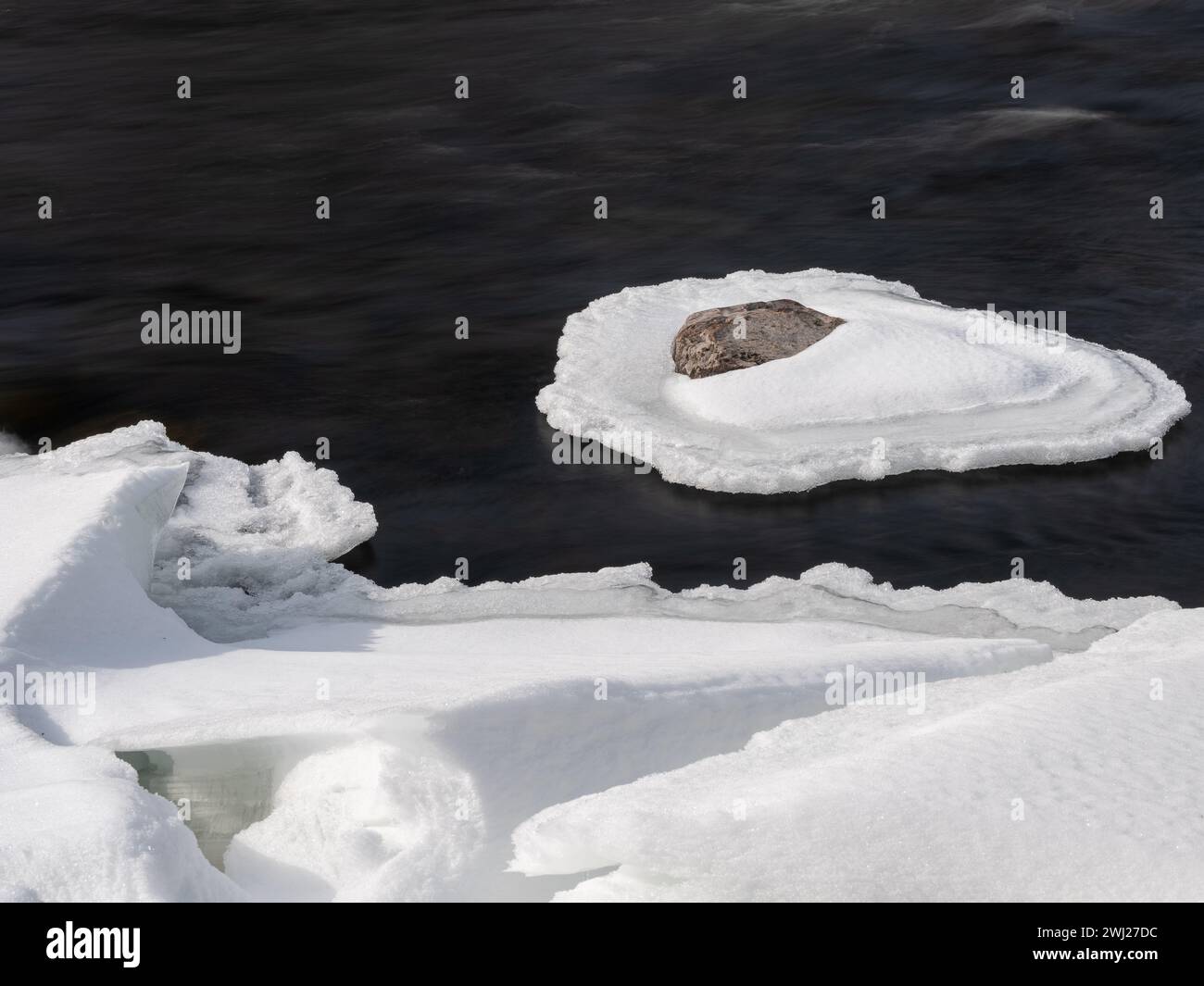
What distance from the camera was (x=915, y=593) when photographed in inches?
335

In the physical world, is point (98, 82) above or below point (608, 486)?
above

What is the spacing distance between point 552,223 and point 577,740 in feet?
35.9

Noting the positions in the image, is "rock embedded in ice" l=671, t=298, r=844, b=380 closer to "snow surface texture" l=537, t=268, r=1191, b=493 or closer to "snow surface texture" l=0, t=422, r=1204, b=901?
"snow surface texture" l=537, t=268, r=1191, b=493

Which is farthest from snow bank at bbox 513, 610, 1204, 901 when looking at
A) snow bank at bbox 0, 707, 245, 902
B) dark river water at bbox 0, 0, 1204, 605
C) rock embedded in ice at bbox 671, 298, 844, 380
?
rock embedded in ice at bbox 671, 298, 844, 380

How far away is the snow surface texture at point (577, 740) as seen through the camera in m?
4.70

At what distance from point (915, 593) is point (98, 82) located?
17.3 meters

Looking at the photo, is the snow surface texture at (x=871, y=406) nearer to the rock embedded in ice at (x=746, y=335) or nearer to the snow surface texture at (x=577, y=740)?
the rock embedded in ice at (x=746, y=335)

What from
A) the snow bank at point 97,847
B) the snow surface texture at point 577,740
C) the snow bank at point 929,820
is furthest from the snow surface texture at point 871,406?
the snow bank at point 97,847

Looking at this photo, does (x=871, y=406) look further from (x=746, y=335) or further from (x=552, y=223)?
(x=552, y=223)

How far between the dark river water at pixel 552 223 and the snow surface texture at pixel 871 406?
0.21 meters

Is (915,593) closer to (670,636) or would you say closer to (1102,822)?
(670,636)

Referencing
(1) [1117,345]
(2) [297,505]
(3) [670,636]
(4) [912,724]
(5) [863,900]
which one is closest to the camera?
(5) [863,900]
